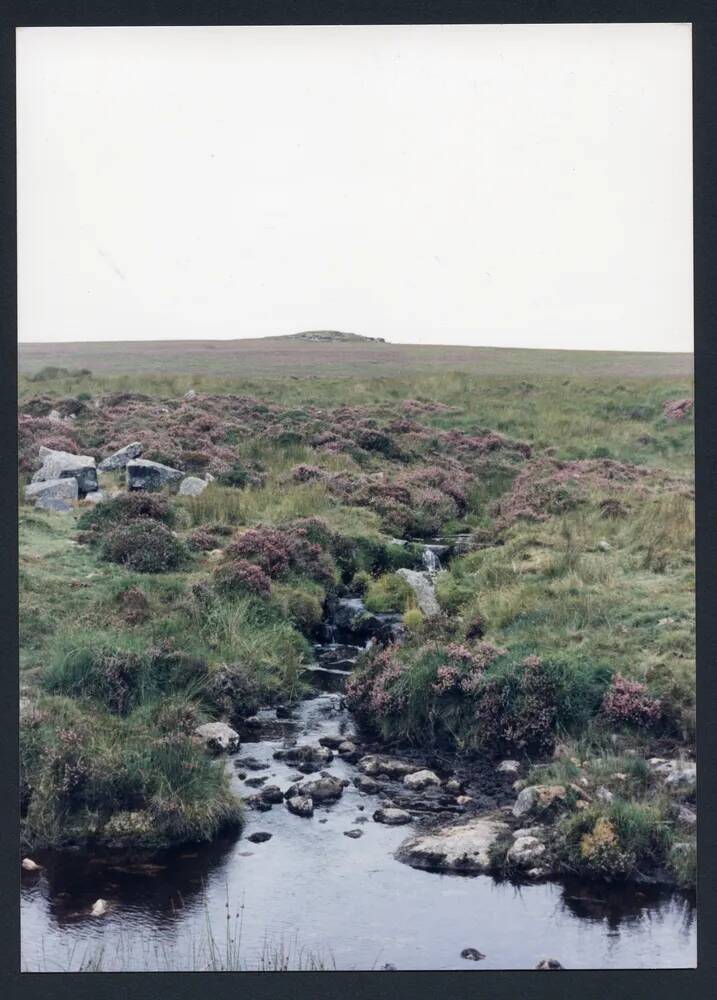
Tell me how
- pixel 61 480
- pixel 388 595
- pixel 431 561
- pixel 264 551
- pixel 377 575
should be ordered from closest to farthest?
pixel 388 595 → pixel 264 551 → pixel 377 575 → pixel 431 561 → pixel 61 480

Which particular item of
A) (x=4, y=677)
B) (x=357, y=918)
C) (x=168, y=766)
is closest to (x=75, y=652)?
(x=4, y=677)

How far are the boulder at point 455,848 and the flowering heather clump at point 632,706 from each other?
235cm

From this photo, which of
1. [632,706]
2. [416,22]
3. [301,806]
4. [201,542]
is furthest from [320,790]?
[416,22]

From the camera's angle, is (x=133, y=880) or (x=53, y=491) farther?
(x=53, y=491)

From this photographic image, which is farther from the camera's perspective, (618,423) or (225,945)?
(618,423)

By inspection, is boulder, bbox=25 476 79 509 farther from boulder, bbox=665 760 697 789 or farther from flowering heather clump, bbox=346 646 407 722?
boulder, bbox=665 760 697 789

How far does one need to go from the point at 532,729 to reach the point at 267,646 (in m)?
4.55

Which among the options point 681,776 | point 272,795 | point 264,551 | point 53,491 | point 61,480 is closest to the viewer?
point 681,776

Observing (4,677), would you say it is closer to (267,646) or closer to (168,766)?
(168,766)

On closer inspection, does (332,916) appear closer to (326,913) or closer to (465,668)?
(326,913)

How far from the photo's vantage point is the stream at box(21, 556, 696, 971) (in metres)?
12.3

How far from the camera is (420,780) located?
47.4 feet

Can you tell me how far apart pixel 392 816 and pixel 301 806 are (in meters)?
1.21

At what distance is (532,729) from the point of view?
14641 mm
